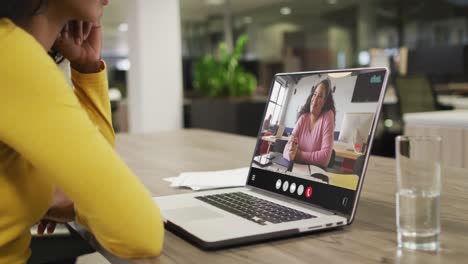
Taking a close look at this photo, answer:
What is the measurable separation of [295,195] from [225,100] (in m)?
3.99

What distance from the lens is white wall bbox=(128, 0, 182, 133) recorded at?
15.8ft

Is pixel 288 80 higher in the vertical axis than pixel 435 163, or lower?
higher

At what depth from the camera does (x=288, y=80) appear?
3.44 ft

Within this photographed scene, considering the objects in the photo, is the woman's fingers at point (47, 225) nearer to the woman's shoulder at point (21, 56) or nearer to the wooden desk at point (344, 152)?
the woman's shoulder at point (21, 56)

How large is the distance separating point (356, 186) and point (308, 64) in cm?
693

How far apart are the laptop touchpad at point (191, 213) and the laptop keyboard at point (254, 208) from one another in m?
0.03

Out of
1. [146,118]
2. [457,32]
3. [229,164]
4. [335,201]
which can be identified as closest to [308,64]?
[457,32]

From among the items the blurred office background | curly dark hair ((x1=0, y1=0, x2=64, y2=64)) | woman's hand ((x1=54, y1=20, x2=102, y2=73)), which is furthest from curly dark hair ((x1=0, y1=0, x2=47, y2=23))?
the blurred office background

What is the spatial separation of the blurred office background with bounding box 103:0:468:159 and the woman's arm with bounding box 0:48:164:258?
380cm

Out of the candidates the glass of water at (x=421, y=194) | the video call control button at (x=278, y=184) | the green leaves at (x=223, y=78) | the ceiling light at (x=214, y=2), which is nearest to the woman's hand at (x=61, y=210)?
the video call control button at (x=278, y=184)

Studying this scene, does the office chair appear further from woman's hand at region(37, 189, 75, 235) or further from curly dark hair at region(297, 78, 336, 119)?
woman's hand at region(37, 189, 75, 235)

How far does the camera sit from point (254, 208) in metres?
0.90

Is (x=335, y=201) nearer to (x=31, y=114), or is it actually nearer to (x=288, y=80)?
(x=288, y=80)

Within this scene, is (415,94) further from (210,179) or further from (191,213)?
(191,213)
